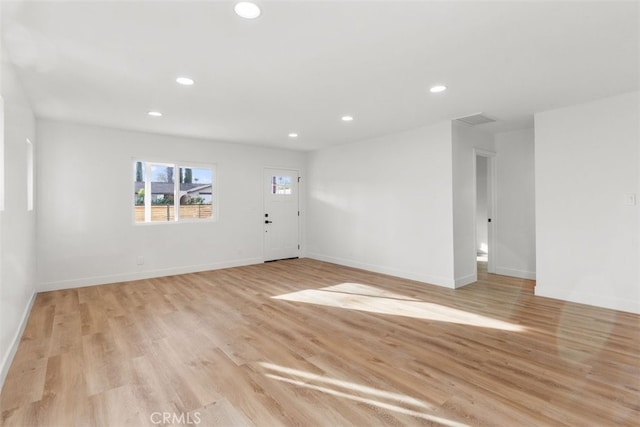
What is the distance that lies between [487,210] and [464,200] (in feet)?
4.61

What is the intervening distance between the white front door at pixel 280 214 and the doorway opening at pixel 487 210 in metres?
3.89

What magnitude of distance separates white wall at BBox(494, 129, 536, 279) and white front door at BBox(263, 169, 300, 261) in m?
4.20

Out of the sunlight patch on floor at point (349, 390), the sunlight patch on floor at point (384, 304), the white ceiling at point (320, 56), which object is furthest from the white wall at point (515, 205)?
the sunlight patch on floor at point (349, 390)

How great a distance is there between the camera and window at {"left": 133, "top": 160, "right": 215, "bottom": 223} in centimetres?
557

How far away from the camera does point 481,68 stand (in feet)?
9.64

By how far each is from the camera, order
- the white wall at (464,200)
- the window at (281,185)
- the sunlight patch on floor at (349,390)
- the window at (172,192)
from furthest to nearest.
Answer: the window at (281,185), the window at (172,192), the white wall at (464,200), the sunlight patch on floor at (349,390)

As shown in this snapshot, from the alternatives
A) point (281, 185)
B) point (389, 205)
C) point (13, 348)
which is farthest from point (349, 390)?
point (281, 185)

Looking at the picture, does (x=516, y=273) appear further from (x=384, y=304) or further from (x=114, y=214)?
(x=114, y=214)

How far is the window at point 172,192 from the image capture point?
5566mm

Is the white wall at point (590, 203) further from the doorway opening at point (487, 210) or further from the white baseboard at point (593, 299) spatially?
the doorway opening at point (487, 210)

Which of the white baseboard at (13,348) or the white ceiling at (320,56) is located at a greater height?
the white ceiling at (320,56)

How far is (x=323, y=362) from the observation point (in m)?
2.59

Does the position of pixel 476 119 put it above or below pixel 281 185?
above

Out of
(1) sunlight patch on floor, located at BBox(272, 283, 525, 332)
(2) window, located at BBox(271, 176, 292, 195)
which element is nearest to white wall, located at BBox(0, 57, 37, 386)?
(1) sunlight patch on floor, located at BBox(272, 283, 525, 332)
